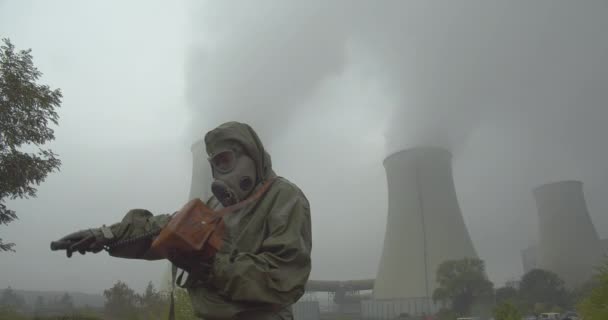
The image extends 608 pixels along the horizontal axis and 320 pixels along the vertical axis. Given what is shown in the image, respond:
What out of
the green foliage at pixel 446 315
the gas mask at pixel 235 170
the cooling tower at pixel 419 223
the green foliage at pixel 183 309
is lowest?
the green foliage at pixel 446 315

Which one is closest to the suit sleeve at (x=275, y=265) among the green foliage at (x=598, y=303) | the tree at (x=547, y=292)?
the green foliage at (x=598, y=303)

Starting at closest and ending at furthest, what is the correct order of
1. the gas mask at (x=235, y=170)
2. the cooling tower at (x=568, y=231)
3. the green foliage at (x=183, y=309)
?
the gas mask at (x=235, y=170) → the green foliage at (x=183, y=309) → the cooling tower at (x=568, y=231)

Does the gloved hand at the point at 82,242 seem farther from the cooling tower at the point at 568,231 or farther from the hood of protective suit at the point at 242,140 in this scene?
the cooling tower at the point at 568,231

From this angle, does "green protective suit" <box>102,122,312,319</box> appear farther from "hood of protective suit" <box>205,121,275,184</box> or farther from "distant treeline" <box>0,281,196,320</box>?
"distant treeline" <box>0,281,196,320</box>

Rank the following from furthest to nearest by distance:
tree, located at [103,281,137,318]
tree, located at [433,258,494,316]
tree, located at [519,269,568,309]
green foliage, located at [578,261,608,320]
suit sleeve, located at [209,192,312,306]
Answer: tree, located at [519,269,568,309], tree, located at [433,258,494,316], tree, located at [103,281,137,318], green foliage, located at [578,261,608,320], suit sleeve, located at [209,192,312,306]

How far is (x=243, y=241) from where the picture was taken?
148 centimetres

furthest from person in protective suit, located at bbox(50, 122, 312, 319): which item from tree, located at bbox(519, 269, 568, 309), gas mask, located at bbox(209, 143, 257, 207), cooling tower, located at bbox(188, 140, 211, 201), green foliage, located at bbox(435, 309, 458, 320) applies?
tree, located at bbox(519, 269, 568, 309)

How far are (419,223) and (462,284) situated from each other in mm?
6444

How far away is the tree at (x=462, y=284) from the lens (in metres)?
21.8

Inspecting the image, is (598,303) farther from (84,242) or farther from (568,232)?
(568,232)

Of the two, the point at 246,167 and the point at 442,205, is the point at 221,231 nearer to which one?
the point at 246,167

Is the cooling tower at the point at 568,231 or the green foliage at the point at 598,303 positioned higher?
the cooling tower at the point at 568,231

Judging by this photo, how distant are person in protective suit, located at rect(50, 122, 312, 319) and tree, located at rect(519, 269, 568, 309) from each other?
28.9 metres

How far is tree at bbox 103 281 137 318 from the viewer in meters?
19.5
